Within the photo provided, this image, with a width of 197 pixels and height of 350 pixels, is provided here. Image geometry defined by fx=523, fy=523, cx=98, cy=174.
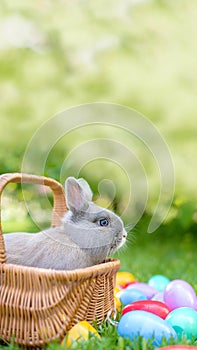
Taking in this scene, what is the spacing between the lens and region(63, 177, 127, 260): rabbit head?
1.76 meters

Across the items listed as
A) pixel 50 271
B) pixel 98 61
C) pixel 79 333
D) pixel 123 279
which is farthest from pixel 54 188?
pixel 98 61

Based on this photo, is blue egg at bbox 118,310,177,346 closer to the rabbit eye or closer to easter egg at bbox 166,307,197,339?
easter egg at bbox 166,307,197,339

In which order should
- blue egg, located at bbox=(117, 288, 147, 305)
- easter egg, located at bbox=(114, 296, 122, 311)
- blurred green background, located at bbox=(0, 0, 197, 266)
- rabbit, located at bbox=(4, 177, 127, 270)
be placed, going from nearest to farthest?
rabbit, located at bbox=(4, 177, 127, 270) < easter egg, located at bbox=(114, 296, 122, 311) < blue egg, located at bbox=(117, 288, 147, 305) < blurred green background, located at bbox=(0, 0, 197, 266)

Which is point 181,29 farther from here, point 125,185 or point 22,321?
point 22,321

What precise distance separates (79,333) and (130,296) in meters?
0.53

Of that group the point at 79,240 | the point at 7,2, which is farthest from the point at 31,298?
the point at 7,2

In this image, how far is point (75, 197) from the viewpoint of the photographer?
179cm

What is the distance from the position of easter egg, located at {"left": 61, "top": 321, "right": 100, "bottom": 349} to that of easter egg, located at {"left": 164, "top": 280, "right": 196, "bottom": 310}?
0.46 m

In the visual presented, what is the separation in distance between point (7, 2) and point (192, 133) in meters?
2.24

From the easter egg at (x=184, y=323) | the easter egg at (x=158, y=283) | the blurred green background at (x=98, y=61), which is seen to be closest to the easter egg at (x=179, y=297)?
the easter egg at (x=184, y=323)

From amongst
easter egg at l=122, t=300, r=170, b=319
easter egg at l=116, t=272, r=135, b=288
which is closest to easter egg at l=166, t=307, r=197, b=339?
easter egg at l=122, t=300, r=170, b=319

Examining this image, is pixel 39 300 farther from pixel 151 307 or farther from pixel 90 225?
pixel 151 307

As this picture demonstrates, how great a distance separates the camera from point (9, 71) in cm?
498

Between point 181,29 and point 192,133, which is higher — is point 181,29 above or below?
above
